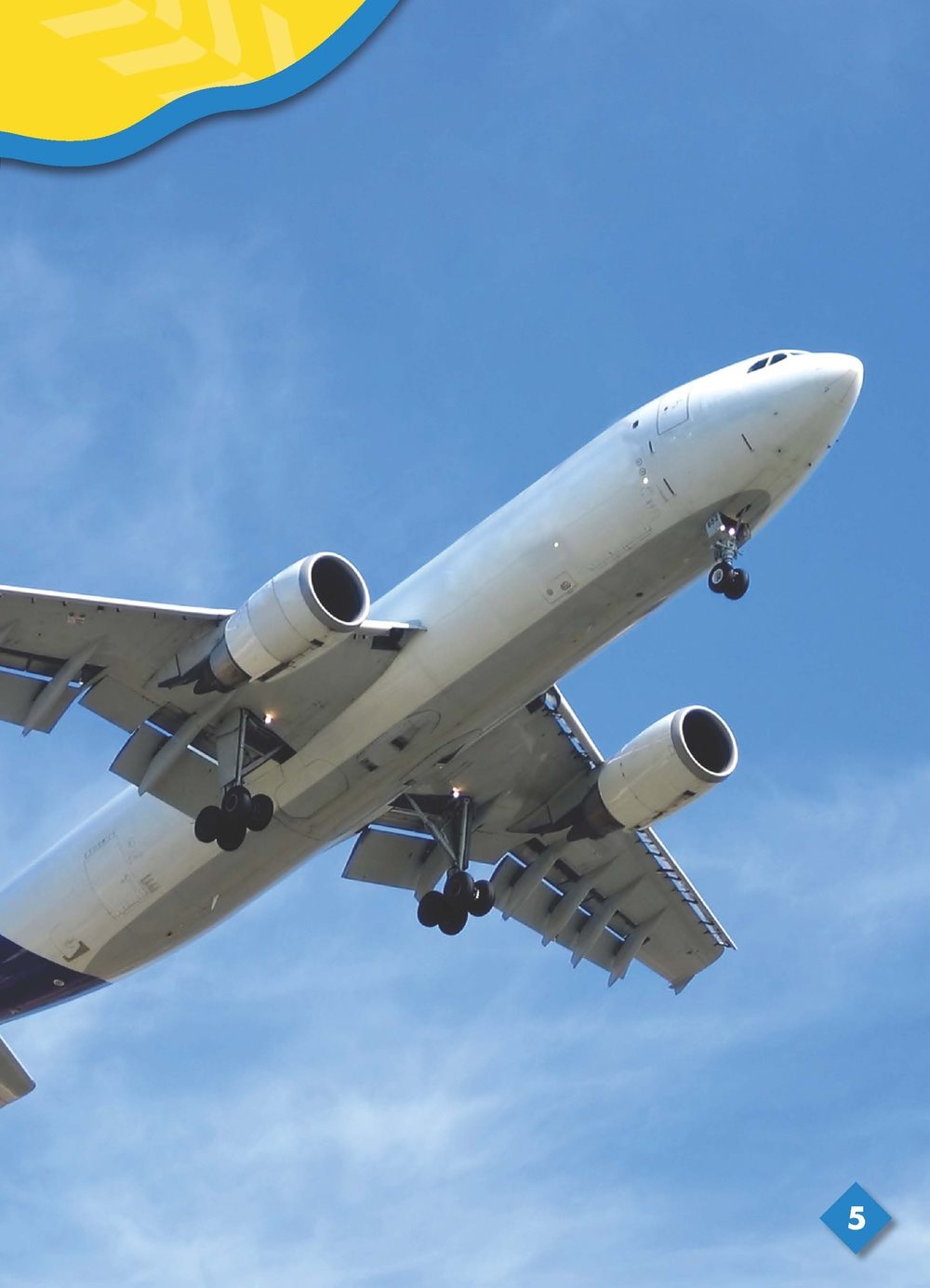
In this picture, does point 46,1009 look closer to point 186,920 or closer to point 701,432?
point 186,920

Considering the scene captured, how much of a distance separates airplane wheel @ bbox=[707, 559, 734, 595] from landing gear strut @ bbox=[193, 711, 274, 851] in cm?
722

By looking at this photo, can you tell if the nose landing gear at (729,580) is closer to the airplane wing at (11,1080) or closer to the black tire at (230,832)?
the black tire at (230,832)

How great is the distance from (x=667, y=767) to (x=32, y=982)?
36.0 feet

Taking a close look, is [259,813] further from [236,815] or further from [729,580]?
[729,580]

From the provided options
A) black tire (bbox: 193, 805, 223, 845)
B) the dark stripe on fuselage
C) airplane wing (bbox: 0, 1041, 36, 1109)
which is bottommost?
black tire (bbox: 193, 805, 223, 845)

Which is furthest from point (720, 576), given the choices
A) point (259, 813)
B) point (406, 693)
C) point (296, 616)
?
point (259, 813)

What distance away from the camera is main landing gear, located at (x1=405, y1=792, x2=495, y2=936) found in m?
32.1

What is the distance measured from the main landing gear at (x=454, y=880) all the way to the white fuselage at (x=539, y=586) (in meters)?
3.01

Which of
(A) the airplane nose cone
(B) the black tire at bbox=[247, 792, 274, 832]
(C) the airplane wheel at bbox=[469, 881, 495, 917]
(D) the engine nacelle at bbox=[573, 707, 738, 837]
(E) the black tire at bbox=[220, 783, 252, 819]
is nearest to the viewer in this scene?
(A) the airplane nose cone

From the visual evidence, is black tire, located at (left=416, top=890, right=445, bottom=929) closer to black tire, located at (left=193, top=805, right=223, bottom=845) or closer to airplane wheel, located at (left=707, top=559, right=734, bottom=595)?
black tire, located at (left=193, top=805, right=223, bottom=845)

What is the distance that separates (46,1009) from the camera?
33.2m

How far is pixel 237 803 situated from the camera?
28031 mm

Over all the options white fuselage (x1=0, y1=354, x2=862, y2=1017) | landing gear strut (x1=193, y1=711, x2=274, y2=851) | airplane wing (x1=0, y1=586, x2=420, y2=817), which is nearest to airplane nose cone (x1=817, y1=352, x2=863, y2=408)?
white fuselage (x1=0, y1=354, x2=862, y2=1017)

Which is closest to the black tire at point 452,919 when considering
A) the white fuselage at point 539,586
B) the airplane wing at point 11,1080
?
the white fuselage at point 539,586
